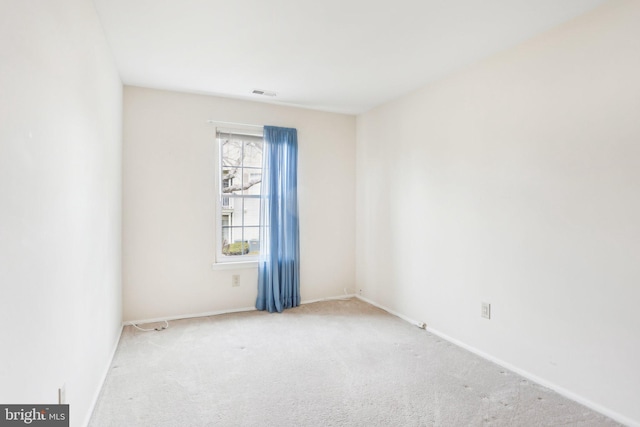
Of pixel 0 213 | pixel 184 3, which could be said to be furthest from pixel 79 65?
pixel 0 213

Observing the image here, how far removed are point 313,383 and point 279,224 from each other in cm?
200

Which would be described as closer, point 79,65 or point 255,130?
point 79,65

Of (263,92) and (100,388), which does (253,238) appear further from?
(100,388)

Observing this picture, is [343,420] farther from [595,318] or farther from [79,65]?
[79,65]

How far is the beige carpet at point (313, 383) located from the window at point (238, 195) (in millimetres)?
974

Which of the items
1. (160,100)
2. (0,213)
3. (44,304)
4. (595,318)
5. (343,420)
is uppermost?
(160,100)

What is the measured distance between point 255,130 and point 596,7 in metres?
3.08

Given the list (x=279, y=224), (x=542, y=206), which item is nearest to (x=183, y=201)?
(x=279, y=224)

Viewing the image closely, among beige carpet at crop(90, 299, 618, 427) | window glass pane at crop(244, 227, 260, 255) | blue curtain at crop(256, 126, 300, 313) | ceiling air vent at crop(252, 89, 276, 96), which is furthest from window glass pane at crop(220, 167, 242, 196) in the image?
beige carpet at crop(90, 299, 618, 427)

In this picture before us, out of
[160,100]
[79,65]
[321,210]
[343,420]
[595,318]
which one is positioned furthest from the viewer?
[321,210]

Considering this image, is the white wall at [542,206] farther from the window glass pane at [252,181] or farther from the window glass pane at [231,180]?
the window glass pane at [231,180]

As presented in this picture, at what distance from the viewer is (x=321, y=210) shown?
430cm

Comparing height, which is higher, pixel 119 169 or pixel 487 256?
pixel 119 169

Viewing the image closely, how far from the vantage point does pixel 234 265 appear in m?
3.84
